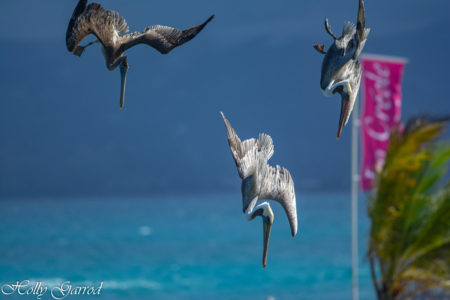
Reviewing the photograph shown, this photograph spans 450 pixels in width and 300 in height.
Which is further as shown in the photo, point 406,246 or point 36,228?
point 36,228

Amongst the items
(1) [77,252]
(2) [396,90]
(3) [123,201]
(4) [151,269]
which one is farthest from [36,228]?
(2) [396,90]

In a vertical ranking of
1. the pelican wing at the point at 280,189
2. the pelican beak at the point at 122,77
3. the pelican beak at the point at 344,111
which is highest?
the pelican beak at the point at 122,77

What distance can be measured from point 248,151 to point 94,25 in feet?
2.27

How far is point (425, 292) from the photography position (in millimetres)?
9438

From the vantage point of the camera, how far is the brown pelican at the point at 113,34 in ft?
7.24

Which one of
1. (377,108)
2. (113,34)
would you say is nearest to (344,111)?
(113,34)

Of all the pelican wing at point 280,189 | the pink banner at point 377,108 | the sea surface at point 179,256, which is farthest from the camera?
the sea surface at point 179,256

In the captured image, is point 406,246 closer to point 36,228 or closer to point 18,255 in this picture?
point 18,255

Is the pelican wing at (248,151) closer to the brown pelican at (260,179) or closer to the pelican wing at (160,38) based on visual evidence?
the brown pelican at (260,179)

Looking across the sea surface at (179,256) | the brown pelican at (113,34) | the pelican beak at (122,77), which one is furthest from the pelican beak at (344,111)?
the sea surface at (179,256)

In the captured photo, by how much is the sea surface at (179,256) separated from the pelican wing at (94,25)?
12313 millimetres

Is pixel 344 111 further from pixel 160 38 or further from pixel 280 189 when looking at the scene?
pixel 160 38

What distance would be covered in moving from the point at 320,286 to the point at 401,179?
15.2 m

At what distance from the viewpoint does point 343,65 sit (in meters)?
2.34
